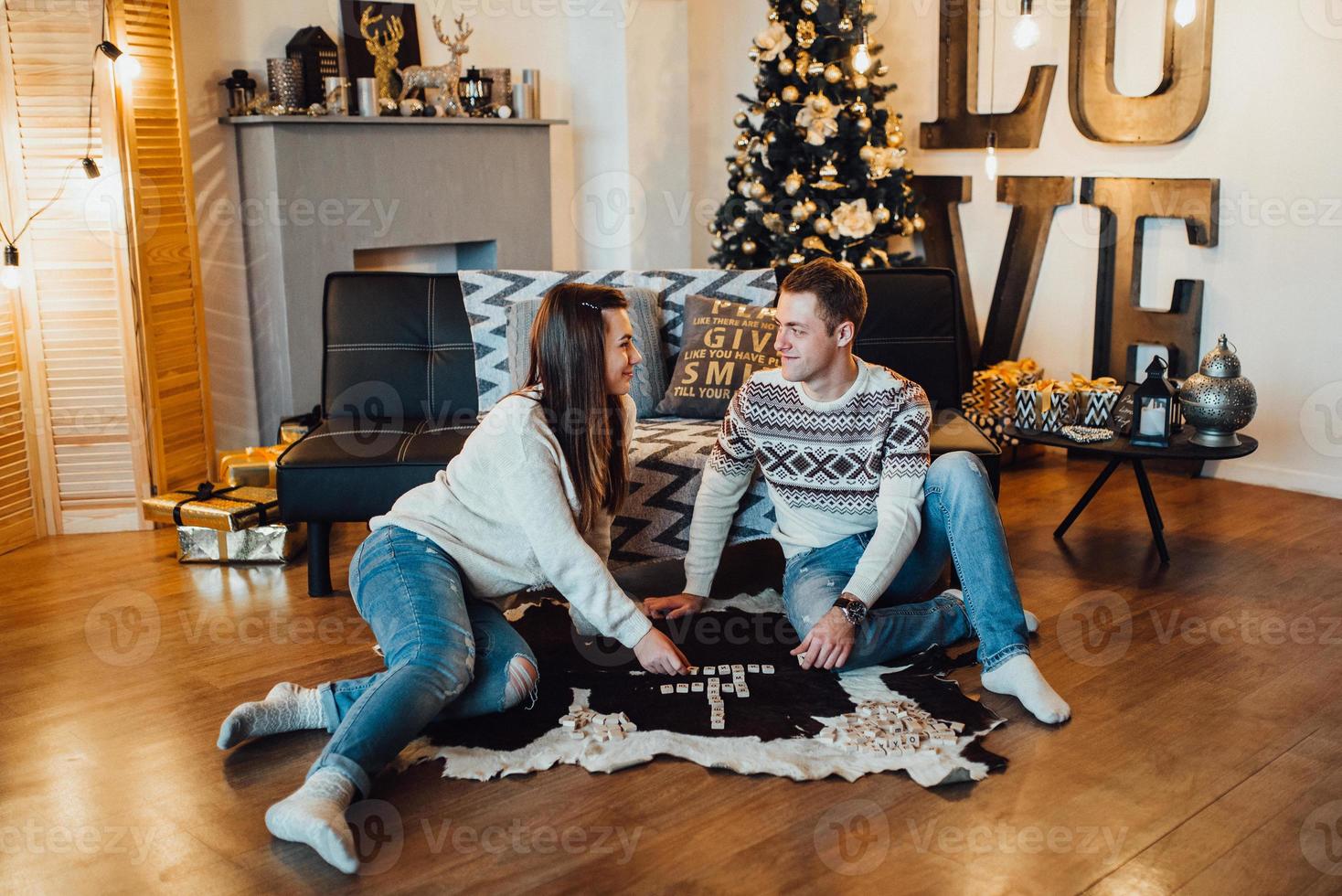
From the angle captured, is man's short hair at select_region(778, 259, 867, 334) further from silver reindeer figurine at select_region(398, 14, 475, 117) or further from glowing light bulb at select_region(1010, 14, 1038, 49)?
silver reindeer figurine at select_region(398, 14, 475, 117)

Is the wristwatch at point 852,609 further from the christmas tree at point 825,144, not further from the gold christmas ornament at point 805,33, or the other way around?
the gold christmas ornament at point 805,33

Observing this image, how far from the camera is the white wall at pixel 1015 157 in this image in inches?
165

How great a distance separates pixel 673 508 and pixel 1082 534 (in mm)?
1376

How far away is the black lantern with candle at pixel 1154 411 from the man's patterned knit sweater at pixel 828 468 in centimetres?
102

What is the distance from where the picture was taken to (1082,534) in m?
3.75

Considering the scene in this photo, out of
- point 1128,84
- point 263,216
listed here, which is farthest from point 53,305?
point 1128,84

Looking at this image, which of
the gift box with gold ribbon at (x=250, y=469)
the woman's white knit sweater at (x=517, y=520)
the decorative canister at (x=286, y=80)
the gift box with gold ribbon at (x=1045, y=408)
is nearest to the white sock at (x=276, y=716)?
the woman's white knit sweater at (x=517, y=520)

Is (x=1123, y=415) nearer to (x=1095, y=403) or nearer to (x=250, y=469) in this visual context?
(x=1095, y=403)

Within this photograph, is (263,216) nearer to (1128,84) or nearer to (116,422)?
(116,422)

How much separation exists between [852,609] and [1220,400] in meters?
1.50

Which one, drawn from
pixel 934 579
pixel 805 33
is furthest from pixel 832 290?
pixel 805 33

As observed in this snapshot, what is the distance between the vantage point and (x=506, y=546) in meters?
2.48

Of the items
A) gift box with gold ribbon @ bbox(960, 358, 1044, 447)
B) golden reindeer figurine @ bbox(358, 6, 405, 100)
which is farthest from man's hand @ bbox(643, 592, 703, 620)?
golden reindeer figurine @ bbox(358, 6, 405, 100)

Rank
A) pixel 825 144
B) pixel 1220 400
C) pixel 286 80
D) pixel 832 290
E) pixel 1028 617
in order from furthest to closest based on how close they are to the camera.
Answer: pixel 825 144 < pixel 286 80 < pixel 1220 400 < pixel 1028 617 < pixel 832 290
